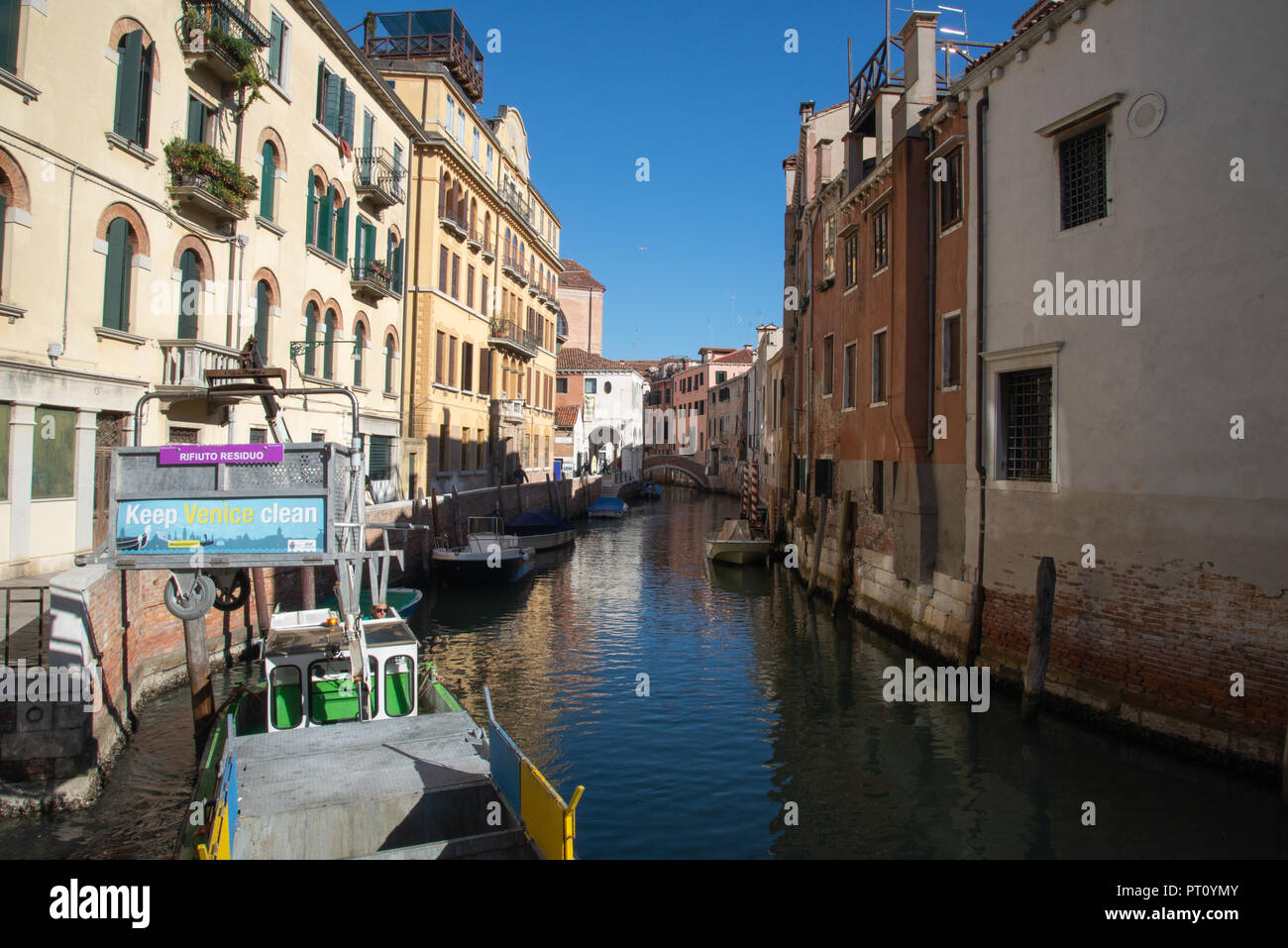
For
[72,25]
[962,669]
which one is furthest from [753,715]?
[72,25]

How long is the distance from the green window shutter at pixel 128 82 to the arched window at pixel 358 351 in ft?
32.2

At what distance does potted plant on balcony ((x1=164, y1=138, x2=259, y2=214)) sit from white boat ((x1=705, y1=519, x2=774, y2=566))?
16.6 metres

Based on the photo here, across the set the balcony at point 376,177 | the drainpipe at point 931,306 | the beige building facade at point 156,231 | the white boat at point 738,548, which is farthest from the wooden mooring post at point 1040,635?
the balcony at point 376,177

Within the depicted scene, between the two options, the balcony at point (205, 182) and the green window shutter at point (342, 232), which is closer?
the balcony at point (205, 182)

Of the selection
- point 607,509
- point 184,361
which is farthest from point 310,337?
point 607,509

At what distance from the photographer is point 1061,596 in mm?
10852

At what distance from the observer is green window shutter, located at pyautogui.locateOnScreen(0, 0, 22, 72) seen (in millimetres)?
11906

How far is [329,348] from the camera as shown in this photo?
22.4m

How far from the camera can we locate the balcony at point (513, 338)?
35.7m

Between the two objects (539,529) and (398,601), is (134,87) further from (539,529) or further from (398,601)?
(539,529)

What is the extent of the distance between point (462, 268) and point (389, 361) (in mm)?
6281

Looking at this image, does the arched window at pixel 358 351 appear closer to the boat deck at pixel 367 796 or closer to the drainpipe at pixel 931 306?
the drainpipe at pixel 931 306

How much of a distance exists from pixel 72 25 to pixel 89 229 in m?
2.94

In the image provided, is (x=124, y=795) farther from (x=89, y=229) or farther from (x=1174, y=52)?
(x=1174, y=52)
